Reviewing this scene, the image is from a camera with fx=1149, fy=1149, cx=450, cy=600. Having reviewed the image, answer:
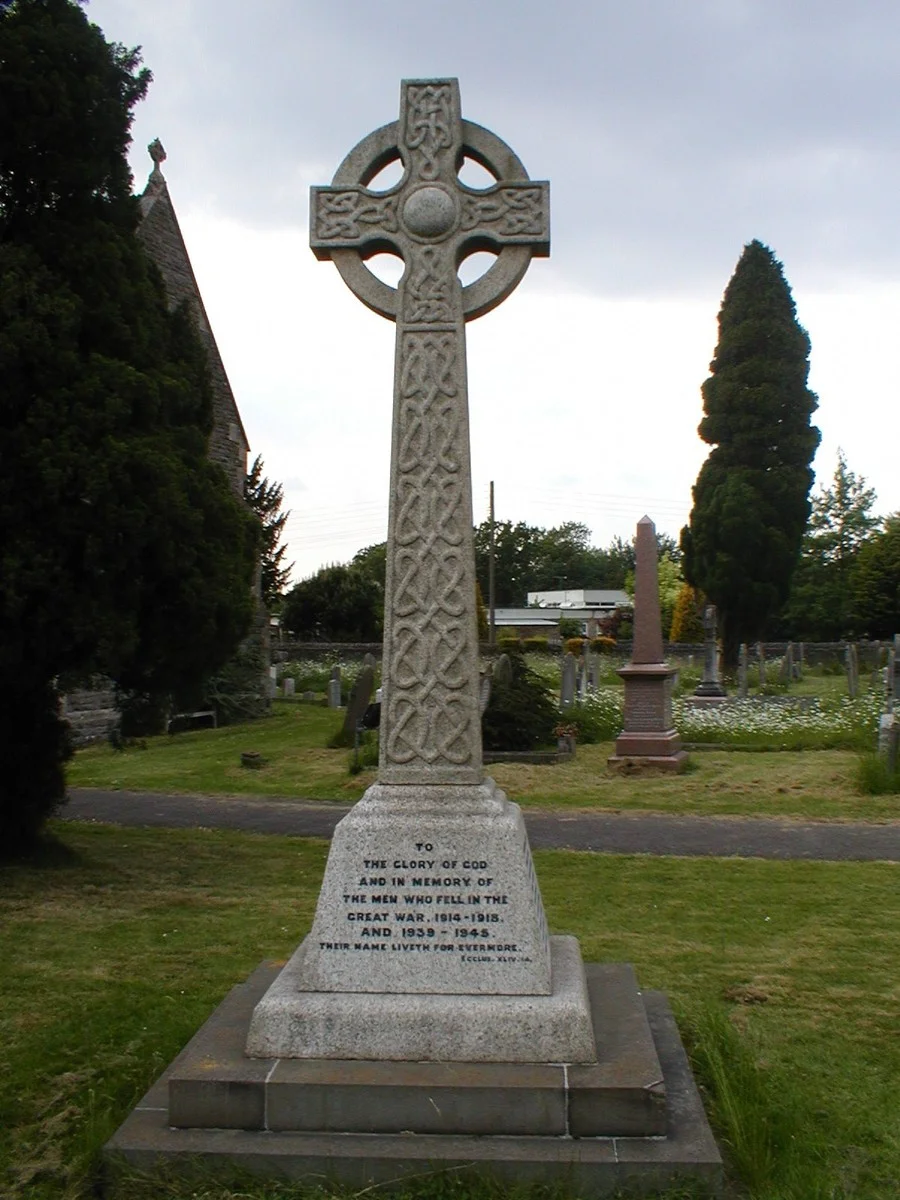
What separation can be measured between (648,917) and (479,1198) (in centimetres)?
429

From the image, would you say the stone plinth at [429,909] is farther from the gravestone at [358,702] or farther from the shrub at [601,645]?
the shrub at [601,645]

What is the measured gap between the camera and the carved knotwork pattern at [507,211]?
444 centimetres

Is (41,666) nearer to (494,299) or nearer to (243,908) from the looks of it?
(243,908)

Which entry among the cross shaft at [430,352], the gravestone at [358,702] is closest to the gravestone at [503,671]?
the gravestone at [358,702]

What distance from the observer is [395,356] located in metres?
4.45

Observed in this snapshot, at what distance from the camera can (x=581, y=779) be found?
15.0 metres

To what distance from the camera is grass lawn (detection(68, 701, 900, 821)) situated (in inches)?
504

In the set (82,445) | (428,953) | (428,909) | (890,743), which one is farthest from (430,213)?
(890,743)

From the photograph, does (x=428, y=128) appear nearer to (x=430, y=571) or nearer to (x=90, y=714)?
(x=430, y=571)

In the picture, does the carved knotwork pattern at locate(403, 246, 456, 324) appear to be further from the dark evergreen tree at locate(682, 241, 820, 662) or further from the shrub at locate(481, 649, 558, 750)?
the dark evergreen tree at locate(682, 241, 820, 662)

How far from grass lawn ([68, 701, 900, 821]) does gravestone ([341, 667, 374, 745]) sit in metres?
0.44

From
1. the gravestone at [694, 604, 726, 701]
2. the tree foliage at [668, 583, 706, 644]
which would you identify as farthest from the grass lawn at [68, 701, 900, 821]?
the tree foliage at [668, 583, 706, 644]

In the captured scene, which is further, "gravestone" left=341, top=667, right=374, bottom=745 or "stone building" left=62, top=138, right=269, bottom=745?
"stone building" left=62, top=138, right=269, bottom=745

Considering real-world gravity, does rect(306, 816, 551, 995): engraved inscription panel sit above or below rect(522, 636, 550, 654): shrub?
below
